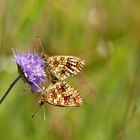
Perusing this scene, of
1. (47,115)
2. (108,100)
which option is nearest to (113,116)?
(108,100)

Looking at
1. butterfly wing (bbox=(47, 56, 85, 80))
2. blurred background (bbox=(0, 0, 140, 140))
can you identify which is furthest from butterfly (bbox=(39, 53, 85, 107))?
blurred background (bbox=(0, 0, 140, 140))

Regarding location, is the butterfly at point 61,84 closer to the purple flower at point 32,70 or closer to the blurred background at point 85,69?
the purple flower at point 32,70

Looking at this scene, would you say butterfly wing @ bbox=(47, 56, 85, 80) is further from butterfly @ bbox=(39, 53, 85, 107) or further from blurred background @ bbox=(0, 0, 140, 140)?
blurred background @ bbox=(0, 0, 140, 140)

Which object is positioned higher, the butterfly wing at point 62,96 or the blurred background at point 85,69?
the butterfly wing at point 62,96

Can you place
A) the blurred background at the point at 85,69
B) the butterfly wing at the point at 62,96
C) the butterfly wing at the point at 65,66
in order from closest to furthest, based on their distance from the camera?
1. the butterfly wing at the point at 62,96
2. the butterfly wing at the point at 65,66
3. the blurred background at the point at 85,69

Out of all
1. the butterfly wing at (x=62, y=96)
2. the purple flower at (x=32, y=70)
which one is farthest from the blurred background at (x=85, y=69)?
the butterfly wing at (x=62, y=96)

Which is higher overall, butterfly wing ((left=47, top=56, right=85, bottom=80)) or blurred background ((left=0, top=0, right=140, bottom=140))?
butterfly wing ((left=47, top=56, right=85, bottom=80))

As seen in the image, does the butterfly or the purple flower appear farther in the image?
the purple flower
